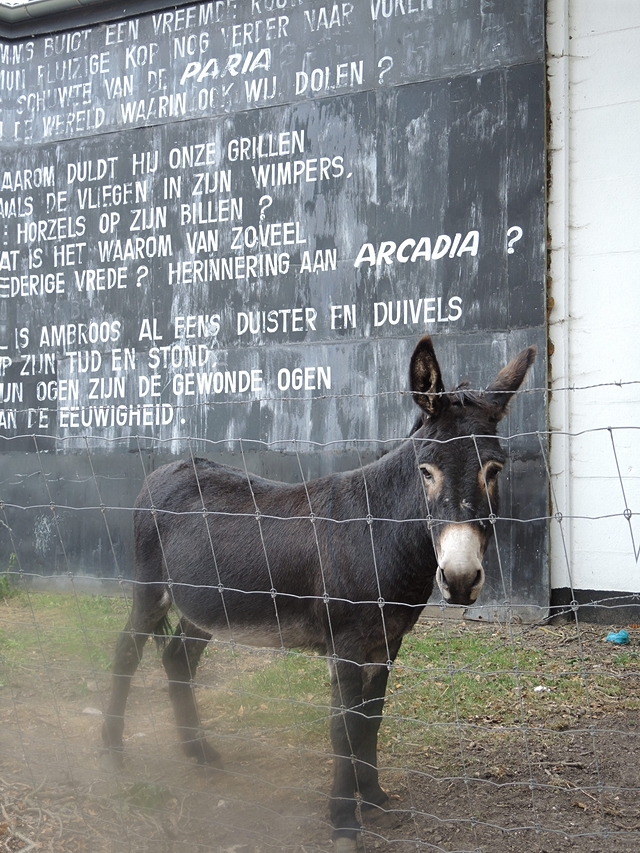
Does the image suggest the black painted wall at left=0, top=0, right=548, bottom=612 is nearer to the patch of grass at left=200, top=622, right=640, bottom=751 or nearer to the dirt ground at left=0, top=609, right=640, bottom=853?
the patch of grass at left=200, top=622, right=640, bottom=751

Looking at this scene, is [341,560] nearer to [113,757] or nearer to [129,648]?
[129,648]

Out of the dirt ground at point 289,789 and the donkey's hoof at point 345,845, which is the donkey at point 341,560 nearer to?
the donkey's hoof at point 345,845

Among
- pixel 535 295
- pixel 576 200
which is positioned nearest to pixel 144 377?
pixel 535 295

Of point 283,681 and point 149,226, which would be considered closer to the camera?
point 283,681

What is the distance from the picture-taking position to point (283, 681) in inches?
203

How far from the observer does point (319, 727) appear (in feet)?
15.4

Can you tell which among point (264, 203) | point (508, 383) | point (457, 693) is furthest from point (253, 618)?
point (264, 203)

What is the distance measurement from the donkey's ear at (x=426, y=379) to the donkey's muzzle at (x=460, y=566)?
0.57m

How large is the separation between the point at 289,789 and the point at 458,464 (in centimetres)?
186

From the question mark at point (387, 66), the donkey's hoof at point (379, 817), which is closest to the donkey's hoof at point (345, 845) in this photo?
the donkey's hoof at point (379, 817)

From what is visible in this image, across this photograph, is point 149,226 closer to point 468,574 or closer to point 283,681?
point 283,681

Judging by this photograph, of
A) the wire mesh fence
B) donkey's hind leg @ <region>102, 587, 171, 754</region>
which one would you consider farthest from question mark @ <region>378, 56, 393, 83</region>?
donkey's hind leg @ <region>102, 587, 171, 754</region>

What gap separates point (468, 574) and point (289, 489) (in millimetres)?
1341

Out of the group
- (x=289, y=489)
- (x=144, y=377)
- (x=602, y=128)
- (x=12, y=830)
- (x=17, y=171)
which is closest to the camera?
(x=12, y=830)
